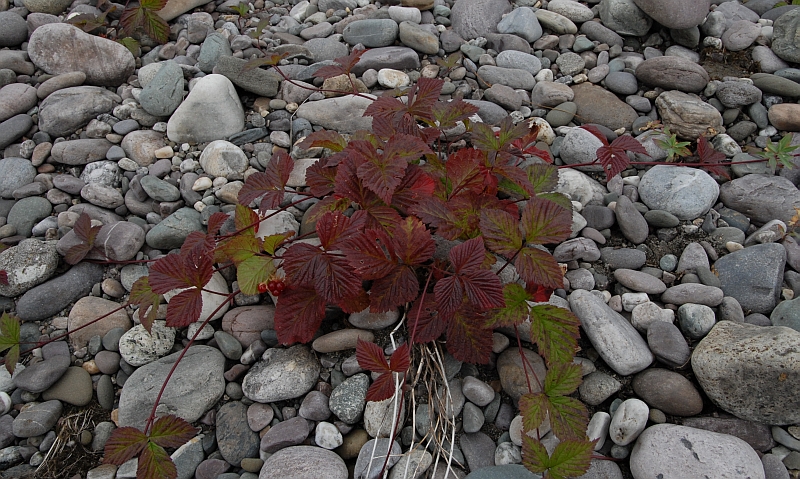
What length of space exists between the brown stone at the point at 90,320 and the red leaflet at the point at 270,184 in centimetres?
68

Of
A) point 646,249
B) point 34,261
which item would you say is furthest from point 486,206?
point 34,261

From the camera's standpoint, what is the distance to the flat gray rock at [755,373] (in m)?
1.73

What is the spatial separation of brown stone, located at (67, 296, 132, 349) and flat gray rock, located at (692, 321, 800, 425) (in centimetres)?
213

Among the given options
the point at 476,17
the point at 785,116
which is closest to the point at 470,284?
the point at 785,116

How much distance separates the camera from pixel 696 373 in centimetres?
188

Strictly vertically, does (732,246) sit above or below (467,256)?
below

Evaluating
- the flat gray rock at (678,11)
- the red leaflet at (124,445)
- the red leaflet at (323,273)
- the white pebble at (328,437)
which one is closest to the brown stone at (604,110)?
the flat gray rock at (678,11)

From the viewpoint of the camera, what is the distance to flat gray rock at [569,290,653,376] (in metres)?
1.93

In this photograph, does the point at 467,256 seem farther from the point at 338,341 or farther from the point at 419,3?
the point at 419,3

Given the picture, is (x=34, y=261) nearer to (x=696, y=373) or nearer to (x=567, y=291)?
(x=567, y=291)

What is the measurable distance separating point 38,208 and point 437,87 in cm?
184

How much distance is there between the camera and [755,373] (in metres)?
1.76

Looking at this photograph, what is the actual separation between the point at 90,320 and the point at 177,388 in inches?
20.0

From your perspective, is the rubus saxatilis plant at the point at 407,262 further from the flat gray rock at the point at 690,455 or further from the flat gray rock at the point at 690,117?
the flat gray rock at the point at 690,117
